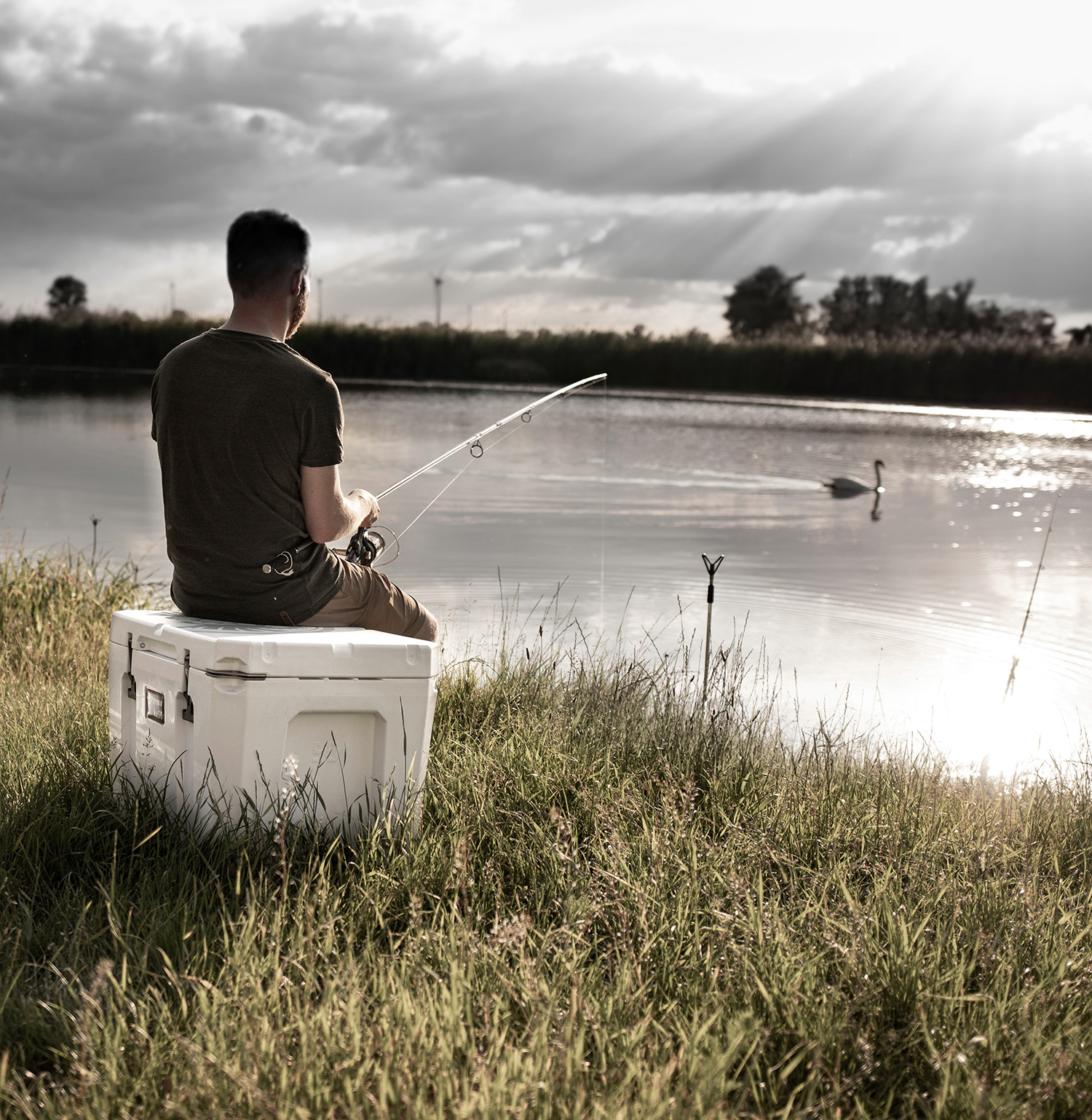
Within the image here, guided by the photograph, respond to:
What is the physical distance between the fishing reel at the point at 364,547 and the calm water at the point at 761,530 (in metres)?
2.18

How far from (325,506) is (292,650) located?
39 cm

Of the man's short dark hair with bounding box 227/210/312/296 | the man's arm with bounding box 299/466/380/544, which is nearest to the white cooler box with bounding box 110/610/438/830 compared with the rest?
the man's arm with bounding box 299/466/380/544

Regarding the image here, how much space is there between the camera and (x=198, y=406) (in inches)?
95.8

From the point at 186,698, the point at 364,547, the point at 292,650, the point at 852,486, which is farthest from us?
the point at 852,486

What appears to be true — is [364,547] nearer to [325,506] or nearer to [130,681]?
[325,506]

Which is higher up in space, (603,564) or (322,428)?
(322,428)

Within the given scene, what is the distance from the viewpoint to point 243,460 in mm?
2439

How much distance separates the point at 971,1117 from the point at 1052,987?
38cm

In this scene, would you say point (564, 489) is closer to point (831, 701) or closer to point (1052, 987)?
point (831, 701)

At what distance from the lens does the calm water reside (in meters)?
6.14

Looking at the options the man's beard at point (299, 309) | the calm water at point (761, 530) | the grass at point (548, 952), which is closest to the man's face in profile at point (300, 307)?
the man's beard at point (299, 309)

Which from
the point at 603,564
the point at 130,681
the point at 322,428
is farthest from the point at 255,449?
the point at 603,564

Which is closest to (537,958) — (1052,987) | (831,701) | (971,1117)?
(971,1117)

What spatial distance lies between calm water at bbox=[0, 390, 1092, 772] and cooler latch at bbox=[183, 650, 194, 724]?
9.16 feet
